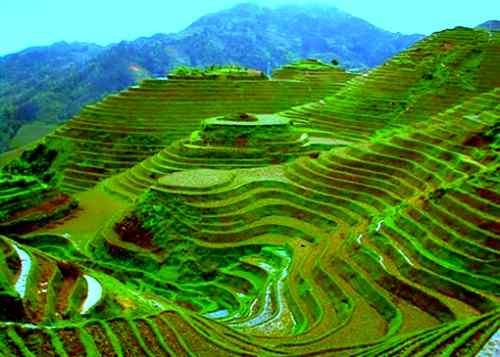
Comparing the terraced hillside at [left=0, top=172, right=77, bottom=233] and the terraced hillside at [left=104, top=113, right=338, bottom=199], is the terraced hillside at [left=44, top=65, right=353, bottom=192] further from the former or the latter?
the terraced hillside at [left=0, top=172, right=77, bottom=233]

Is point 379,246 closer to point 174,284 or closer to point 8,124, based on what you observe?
point 174,284

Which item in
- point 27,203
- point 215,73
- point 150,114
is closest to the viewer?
point 27,203

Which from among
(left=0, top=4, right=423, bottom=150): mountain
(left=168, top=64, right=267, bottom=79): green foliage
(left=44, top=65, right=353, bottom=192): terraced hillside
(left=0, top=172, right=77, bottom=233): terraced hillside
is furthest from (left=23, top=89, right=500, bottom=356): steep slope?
(left=0, top=4, right=423, bottom=150): mountain

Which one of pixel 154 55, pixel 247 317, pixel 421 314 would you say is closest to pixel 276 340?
pixel 247 317

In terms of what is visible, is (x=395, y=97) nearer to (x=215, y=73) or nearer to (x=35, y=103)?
(x=215, y=73)

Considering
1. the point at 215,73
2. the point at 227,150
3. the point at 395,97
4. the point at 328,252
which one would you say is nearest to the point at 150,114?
the point at 215,73
